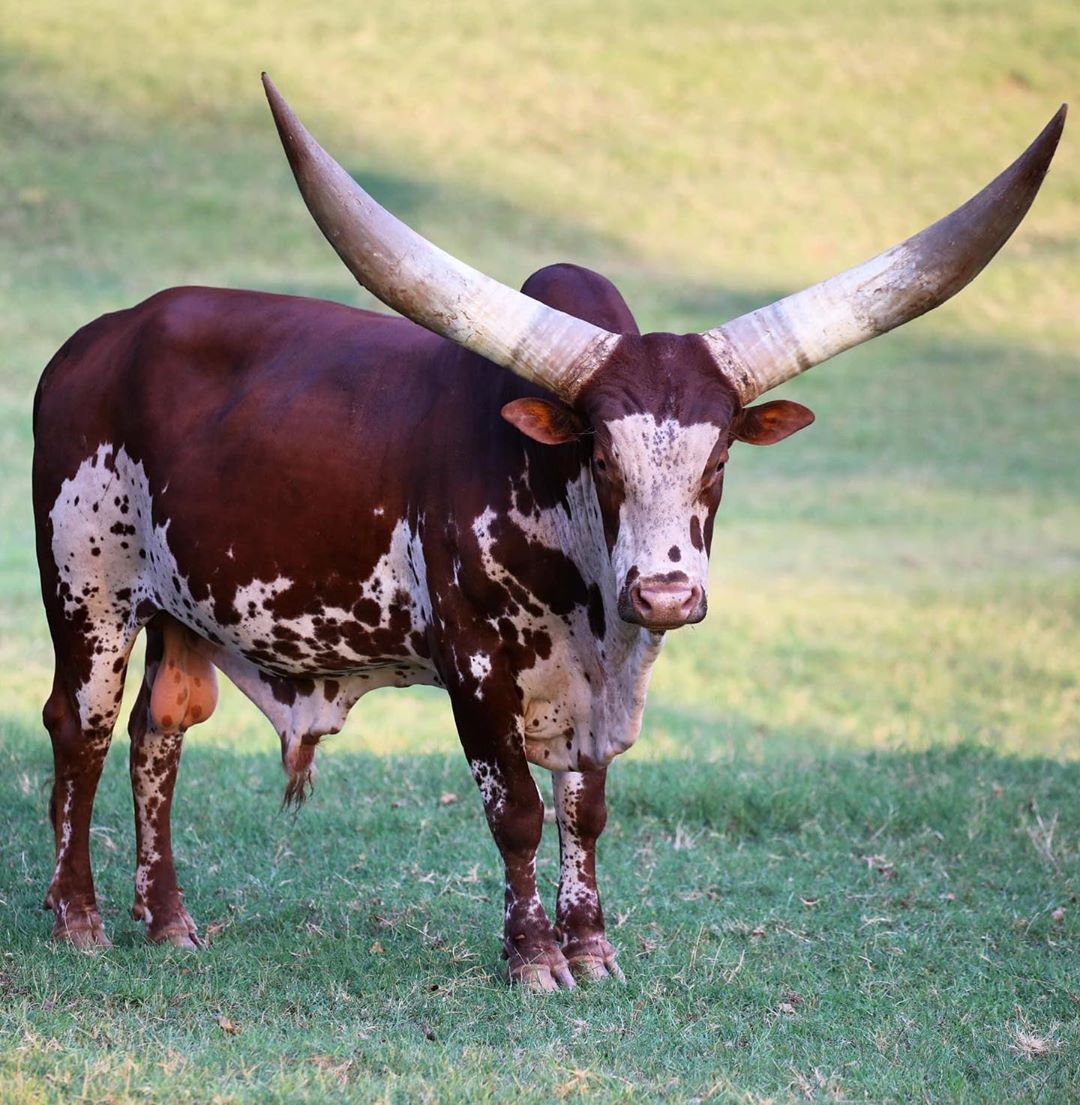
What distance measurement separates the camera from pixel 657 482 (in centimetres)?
497

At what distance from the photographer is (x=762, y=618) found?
14.8m

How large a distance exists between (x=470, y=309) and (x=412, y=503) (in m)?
0.71

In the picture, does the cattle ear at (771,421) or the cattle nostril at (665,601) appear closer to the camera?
the cattle nostril at (665,601)

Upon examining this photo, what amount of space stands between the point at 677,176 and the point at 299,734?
27.8 metres

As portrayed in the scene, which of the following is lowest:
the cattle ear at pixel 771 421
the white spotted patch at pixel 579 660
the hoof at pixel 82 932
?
the hoof at pixel 82 932

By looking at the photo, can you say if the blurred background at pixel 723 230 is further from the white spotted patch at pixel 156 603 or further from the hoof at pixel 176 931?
the hoof at pixel 176 931

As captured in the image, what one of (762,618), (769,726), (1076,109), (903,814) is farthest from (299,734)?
(1076,109)

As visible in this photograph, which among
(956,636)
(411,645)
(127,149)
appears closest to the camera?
(411,645)

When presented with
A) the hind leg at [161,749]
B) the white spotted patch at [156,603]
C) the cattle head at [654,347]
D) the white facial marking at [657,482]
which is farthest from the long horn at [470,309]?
the hind leg at [161,749]

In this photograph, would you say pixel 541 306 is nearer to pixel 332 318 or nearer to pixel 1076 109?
pixel 332 318

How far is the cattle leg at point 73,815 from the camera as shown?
6.07 meters

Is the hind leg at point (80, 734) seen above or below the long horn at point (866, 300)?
below

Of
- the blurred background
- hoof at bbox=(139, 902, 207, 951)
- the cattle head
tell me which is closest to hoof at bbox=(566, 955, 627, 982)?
hoof at bbox=(139, 902, 207, 951)

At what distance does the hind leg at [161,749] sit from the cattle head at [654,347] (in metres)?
1.89
